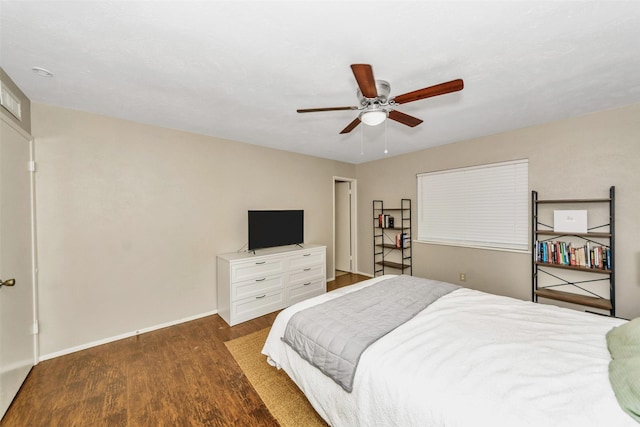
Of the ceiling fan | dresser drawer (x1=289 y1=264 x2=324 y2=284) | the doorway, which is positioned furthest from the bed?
the doorway

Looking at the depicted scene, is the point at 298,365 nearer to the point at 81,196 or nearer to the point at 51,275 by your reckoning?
the point at 51,275

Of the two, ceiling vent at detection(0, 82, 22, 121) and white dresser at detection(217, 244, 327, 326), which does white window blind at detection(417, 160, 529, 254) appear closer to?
white dresser at detection(217, 244, 327, 326)

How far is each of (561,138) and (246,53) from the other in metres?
3.52

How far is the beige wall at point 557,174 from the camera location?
2498 millimetres

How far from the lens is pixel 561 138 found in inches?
112

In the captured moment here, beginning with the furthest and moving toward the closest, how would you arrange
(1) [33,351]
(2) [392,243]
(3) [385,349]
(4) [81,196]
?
(2) [392,243] < (4) [81,196] < (1) [33,351] < (3) [385,349]

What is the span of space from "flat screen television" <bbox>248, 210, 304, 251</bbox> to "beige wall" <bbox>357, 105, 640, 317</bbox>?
1.99m

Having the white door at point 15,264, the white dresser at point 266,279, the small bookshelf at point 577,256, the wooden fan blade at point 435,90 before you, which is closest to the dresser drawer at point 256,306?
the white dresser at point 266,279

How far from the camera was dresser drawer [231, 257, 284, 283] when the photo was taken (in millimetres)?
3092

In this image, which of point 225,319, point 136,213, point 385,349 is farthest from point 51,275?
point 385,349

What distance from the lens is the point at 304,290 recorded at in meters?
3.84

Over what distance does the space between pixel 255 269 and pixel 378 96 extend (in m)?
2.53

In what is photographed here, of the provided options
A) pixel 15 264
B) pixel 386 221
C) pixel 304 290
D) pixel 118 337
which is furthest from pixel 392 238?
pixel 15 264

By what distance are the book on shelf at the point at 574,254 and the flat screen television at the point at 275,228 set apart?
317 centimetres
